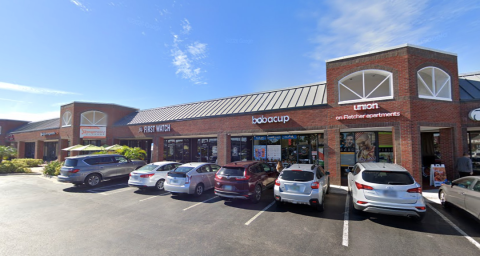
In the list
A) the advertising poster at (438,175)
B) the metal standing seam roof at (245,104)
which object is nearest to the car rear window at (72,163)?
the metal standing seam roof at (245,104)

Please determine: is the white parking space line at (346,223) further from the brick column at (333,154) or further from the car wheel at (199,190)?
the car wheel at (199,190)

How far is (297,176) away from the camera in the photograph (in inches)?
291

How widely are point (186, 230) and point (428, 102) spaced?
12854 millimetres

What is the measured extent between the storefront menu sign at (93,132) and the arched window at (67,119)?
261 cm

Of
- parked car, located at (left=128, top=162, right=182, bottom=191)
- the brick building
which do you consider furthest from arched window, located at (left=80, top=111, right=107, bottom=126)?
parked car, located at (left=128, top=162, right=182, bottom=191)

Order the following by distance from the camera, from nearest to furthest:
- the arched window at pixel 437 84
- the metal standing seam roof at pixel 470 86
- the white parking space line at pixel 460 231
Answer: the white parking space line at pixel 460 231 → the arched window at pixel 437 84 → the metal standing seam roof at pixel 470 86

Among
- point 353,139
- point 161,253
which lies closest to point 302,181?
point 161,253

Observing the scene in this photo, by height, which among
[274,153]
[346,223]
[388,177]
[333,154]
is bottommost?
[346,223]

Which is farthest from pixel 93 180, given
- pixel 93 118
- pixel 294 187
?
pixel 93 118

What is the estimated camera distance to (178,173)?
953 cm

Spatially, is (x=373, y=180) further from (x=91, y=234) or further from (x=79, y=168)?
→ (x=79, y=168)

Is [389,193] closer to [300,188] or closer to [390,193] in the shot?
[390,193]

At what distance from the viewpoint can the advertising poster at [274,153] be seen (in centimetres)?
1530

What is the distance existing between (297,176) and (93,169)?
11599mm
